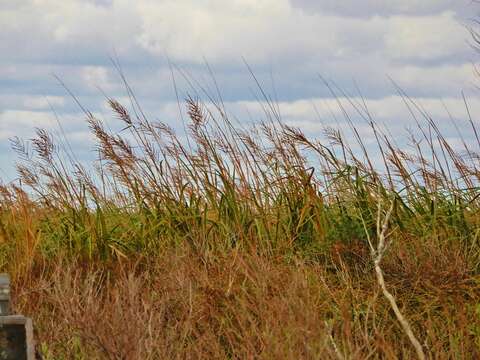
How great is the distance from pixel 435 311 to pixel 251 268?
3.15 feet

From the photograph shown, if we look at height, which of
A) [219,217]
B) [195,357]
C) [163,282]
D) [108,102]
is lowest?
[195,357]

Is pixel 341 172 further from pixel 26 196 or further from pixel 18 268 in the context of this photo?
pixel 26 196

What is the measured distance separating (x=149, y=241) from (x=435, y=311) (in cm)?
194

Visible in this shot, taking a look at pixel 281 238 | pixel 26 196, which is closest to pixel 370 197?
pixel 281 238

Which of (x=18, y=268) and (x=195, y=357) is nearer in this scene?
(x=195, y=357)

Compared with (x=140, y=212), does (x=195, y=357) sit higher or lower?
lower

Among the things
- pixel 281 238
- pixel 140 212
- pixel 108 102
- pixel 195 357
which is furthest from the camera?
pixel 108 102

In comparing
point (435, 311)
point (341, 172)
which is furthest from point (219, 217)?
point (435, 311)

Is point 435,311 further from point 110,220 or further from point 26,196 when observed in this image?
point 26,196

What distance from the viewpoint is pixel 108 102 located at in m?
6.05

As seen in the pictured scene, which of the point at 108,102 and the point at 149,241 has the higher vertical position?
the point at 108,102

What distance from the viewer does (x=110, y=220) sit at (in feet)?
19.2

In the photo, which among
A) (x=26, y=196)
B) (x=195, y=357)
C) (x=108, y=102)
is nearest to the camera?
(x=195, y=357)

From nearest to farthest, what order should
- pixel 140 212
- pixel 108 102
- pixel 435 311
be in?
1. pixel 435 311
2. pixel 140 212
3. pixel 108 102
